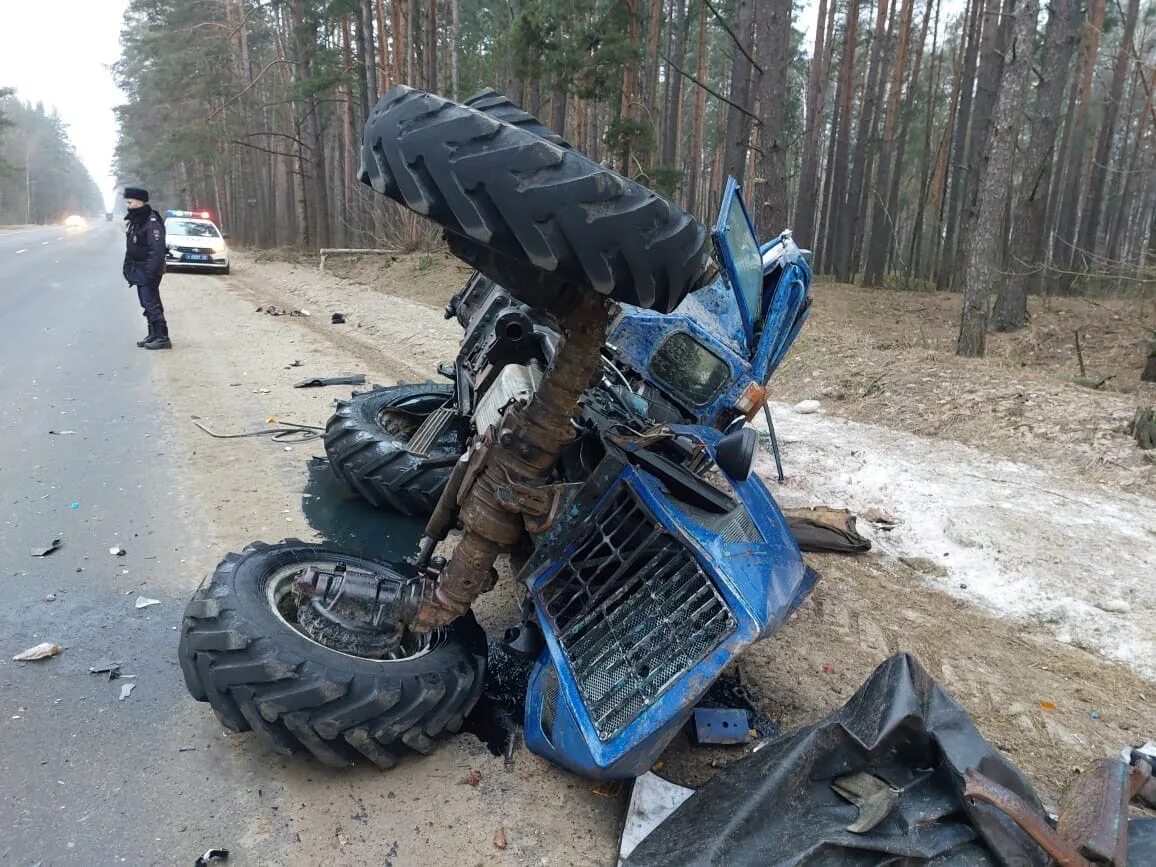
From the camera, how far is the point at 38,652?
3.13 metres

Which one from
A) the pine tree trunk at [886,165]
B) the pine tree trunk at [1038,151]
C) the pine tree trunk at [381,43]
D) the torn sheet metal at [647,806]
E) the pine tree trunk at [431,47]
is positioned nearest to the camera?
the torn sheet metal at [647,806]

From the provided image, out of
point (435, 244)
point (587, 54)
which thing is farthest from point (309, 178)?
point (587, 54)

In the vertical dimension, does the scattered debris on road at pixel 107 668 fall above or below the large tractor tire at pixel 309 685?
below

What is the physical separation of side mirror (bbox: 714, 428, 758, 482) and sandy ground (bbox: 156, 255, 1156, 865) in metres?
1.10

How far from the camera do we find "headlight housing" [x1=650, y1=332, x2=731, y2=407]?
421 centimetres

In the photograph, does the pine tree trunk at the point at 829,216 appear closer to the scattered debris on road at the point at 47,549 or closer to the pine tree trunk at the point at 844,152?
the pine tree trunk at the point at 844,152

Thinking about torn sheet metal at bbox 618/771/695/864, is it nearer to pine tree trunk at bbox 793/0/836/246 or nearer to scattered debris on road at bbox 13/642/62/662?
scattered debris on road at bbox 13/642/62/662

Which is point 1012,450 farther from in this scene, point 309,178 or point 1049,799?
point 309,178

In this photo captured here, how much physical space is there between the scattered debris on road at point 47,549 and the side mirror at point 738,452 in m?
3.63

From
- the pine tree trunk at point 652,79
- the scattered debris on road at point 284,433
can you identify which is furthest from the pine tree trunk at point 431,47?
the scattered debris on road at point 284,433

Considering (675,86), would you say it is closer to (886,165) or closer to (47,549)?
(886,165)

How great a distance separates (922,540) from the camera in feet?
16.6

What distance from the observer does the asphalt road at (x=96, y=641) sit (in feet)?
7.63

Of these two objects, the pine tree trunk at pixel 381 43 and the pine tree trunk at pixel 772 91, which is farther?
the pine tree trunk at pixel 381 43
